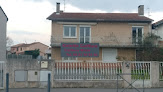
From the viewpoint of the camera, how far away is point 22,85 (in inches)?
497

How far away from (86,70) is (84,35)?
13.7 m

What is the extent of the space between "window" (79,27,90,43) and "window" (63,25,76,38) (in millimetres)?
912

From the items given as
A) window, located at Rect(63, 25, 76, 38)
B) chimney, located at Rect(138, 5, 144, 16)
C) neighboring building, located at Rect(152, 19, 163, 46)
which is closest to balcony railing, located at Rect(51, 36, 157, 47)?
window, located at Rect(63, 25, 76, 38)

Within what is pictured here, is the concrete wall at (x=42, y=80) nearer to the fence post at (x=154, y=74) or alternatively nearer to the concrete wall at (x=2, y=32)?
the fence post at (x=154, y=74)

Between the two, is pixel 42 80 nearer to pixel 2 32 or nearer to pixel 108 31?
pixel 108 31

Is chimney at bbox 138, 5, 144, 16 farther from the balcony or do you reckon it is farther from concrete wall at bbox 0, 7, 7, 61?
concrete wall at bbox 0, 7, 7, 61


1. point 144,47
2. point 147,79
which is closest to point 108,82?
point 147,79

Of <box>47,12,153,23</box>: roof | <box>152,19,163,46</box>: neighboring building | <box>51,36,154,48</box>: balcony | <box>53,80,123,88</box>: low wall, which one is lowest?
<box>53,80,123,88</box>: low wall

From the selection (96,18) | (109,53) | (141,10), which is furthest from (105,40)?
(141,10)

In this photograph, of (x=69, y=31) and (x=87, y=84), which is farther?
(x=69, y=31)

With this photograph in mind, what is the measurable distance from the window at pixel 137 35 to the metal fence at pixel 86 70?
43.3 ft

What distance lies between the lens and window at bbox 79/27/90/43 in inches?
1030

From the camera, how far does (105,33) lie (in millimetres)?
26344

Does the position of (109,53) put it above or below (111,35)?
below
